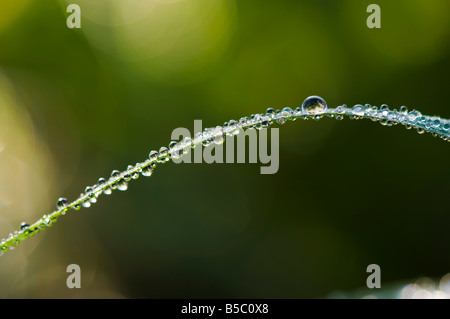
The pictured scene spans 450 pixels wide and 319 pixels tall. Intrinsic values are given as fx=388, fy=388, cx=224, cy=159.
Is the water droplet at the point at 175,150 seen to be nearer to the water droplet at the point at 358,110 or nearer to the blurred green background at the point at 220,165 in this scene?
the water droplet at the point at 358,110

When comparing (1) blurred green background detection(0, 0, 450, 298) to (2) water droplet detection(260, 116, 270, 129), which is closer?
(2) water droplet detection(260, 116, 270, 129)

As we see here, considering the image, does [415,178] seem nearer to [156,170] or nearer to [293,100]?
[293,100]

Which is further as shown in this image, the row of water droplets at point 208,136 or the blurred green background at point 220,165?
the blurred green background at point 220,165

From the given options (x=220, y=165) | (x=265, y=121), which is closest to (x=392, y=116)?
(x=265, y=121)

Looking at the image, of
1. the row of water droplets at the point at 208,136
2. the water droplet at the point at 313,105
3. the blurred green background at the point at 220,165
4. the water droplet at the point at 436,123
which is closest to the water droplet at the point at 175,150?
the row of water droplets at the point at 208,136

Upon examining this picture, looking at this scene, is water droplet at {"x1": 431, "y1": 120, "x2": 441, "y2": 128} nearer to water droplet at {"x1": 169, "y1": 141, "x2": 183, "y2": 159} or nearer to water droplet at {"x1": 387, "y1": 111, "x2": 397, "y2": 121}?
water droplet at {"x1": 387, "y1": 111, "x2": 397, "y2": 121}

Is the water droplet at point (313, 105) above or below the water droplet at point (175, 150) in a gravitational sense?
above

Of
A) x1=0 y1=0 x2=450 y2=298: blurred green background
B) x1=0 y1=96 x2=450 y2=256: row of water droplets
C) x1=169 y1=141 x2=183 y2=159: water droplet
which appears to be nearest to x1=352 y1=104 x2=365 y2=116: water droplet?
x1=0 y1=96 x2=450 y2=256: row of water droplets

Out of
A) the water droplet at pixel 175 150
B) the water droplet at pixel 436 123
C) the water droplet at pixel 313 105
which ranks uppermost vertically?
the water droplet at pixel 313 105

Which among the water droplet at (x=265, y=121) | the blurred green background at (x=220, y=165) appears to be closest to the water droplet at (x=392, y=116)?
the water droplet at (x=265, y=121)
